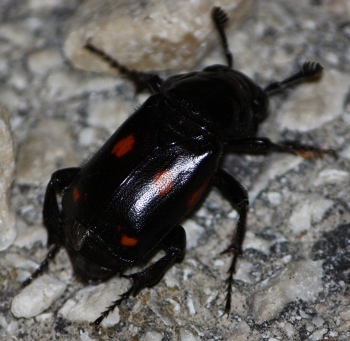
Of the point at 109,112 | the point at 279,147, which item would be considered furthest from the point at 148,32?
the point at 279,147

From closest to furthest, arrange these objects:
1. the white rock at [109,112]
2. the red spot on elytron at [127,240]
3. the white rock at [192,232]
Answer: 1. the red spot on elytron at [127,240]
2. the white rock at [192,232]
3. the white rock at [109,112]

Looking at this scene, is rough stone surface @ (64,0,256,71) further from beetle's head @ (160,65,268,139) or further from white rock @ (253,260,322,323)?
white rock @ (253,260,322,323)

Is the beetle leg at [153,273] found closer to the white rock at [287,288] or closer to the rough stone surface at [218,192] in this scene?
the rough stone surface at [218,192]

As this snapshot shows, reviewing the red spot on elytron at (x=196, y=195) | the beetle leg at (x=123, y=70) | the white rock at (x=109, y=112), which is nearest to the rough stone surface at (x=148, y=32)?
the beetle leg at (x=123, y=70)

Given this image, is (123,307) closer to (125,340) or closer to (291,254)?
(125,340)

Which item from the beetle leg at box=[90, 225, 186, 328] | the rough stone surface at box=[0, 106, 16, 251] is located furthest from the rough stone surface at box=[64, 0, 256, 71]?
the beetle leg at box=[90, 225, 186, 328]

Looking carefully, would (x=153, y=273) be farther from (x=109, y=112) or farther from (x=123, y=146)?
(x=109, y=112)
